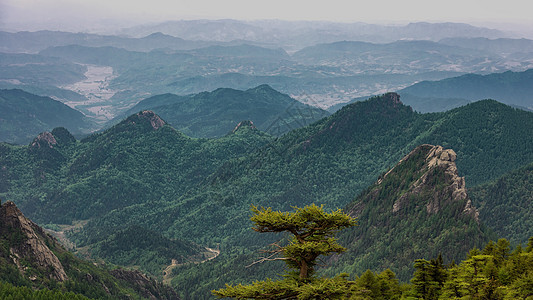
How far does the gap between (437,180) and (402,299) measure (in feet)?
334

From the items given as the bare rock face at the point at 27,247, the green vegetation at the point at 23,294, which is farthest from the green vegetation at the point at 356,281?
the bare rock face at the point at 27,247

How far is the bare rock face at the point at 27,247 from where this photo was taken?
148625mm

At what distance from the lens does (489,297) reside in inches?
2899

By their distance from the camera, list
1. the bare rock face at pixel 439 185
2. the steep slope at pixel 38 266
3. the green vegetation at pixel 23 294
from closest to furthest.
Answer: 1. the green vegetation at pixel 23 294
2. the steep slope at pixel 38 266
3. the bare rock face at pixel 439 185

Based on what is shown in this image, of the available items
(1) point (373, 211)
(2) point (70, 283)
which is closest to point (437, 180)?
(1) point (373, 211)

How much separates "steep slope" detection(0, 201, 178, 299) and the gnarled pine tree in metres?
109

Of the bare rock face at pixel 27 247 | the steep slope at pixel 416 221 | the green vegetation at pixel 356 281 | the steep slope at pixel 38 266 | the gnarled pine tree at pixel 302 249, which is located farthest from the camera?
the steep slope at pixel 416 221

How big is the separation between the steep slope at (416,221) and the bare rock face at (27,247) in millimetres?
88631

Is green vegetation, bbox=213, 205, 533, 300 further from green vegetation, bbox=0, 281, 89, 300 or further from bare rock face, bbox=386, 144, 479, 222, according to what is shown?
bare rock face, bbox=386, 144, 479, 222

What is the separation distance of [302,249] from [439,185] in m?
140

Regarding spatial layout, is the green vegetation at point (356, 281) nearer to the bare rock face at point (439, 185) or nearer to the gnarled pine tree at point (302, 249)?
the gnarled pine tree at point (302, 249)

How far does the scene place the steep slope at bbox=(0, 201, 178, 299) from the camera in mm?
141625

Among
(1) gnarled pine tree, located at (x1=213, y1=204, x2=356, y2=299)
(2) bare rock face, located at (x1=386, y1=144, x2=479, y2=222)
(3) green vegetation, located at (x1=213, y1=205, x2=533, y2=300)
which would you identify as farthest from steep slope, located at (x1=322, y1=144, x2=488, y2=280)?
(1) gnarled pine tree, located at (x1=213, y1=204, x2=356, y2=299)

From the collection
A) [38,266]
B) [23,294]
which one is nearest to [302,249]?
[23,294]
